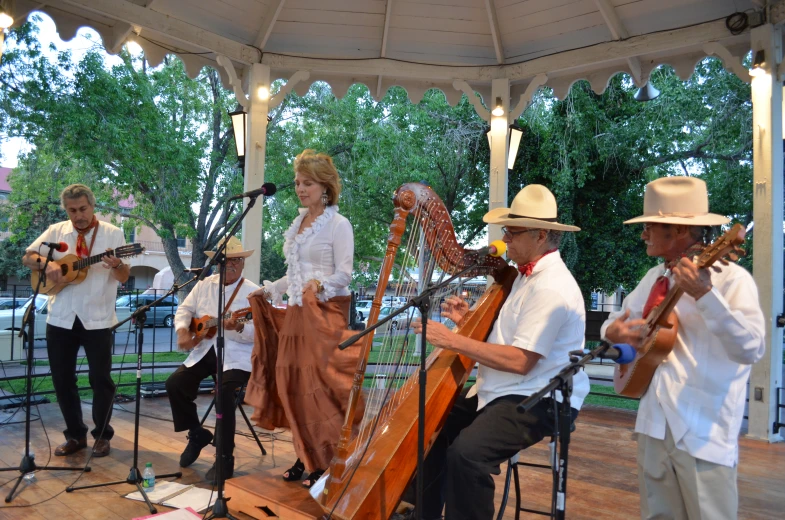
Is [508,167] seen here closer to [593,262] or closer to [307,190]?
[307,190]

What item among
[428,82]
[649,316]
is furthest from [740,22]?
[649,316]

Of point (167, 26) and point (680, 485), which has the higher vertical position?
point (167, 26)

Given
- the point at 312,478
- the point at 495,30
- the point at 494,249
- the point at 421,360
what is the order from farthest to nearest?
the point at 495,30 → the point at 312,478 → the point at 494,249 → the point at 421,360

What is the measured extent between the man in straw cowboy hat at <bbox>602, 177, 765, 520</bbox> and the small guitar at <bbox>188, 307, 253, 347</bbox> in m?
2.53

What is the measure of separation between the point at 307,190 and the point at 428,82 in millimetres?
3168

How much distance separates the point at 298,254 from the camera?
11.4ft

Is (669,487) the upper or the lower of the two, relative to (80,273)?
lower

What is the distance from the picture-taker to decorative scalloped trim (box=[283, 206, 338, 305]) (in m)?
3.34

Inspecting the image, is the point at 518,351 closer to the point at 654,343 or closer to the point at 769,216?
the point at 654,343

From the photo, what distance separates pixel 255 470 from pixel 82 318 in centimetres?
155

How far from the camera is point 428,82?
6215mm

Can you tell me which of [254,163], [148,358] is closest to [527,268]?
[254,163]

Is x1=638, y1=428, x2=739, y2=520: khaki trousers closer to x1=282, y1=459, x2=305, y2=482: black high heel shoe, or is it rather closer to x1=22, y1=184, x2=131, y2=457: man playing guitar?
x1=282, y1=459, x2=305, y2=482: black high heel shoe

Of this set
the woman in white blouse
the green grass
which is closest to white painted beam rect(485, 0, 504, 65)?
the woman in white blouse
